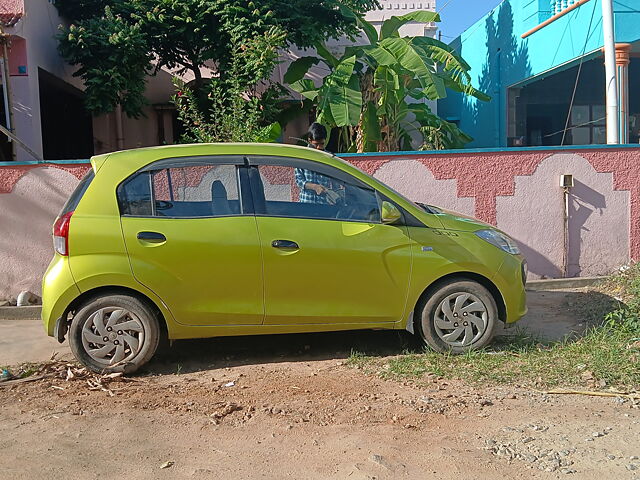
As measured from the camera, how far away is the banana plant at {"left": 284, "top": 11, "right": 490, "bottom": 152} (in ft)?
35.1

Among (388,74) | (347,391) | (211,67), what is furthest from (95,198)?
(211,67)

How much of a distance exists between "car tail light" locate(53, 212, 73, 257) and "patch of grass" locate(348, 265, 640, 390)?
243 centimetres

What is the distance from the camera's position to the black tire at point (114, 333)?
16.7 feet

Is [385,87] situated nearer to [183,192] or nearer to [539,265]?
[539,265]

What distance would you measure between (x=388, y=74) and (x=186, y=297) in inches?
295

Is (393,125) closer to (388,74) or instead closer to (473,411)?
(388,74)

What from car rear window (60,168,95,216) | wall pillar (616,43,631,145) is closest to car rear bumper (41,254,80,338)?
car rear window (60,168,95,216)

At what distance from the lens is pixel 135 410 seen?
4.50m

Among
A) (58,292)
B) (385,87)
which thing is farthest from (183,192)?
(385,87)

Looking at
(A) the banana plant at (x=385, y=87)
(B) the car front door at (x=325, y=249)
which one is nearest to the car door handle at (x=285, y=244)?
(B) the car front door at (x=325, y=249)

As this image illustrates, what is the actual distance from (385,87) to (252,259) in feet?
23.6

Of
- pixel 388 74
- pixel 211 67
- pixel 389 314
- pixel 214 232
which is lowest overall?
pixel 389 314

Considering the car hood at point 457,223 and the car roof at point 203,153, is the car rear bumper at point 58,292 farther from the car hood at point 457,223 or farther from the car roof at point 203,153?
the car hood at point 457,223

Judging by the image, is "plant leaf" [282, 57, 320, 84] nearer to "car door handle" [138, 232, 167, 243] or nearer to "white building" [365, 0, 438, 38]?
"white building" [365, 0, 438, 38]
